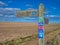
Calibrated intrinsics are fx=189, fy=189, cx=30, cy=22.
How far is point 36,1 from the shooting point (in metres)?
3.34

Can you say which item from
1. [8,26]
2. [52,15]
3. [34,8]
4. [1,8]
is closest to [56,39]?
[52,15]

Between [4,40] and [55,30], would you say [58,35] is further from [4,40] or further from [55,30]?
[4,40]

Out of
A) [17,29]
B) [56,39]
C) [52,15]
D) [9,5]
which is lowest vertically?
[56,39]

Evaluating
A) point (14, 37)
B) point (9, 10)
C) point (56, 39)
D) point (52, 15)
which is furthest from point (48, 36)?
point (9, 10)

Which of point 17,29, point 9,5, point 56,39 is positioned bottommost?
point 56,39

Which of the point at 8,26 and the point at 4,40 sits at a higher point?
the point at 8,26

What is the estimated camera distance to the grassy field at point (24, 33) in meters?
3.33

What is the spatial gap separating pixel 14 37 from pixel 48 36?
603mm

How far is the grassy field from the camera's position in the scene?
333 centimetres

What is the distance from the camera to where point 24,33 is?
133 inches

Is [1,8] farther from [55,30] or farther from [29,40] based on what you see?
[55,30]

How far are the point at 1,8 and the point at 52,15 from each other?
908 millimetres

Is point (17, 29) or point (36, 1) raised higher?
point (36, 1)

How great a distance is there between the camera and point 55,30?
3.40 m
